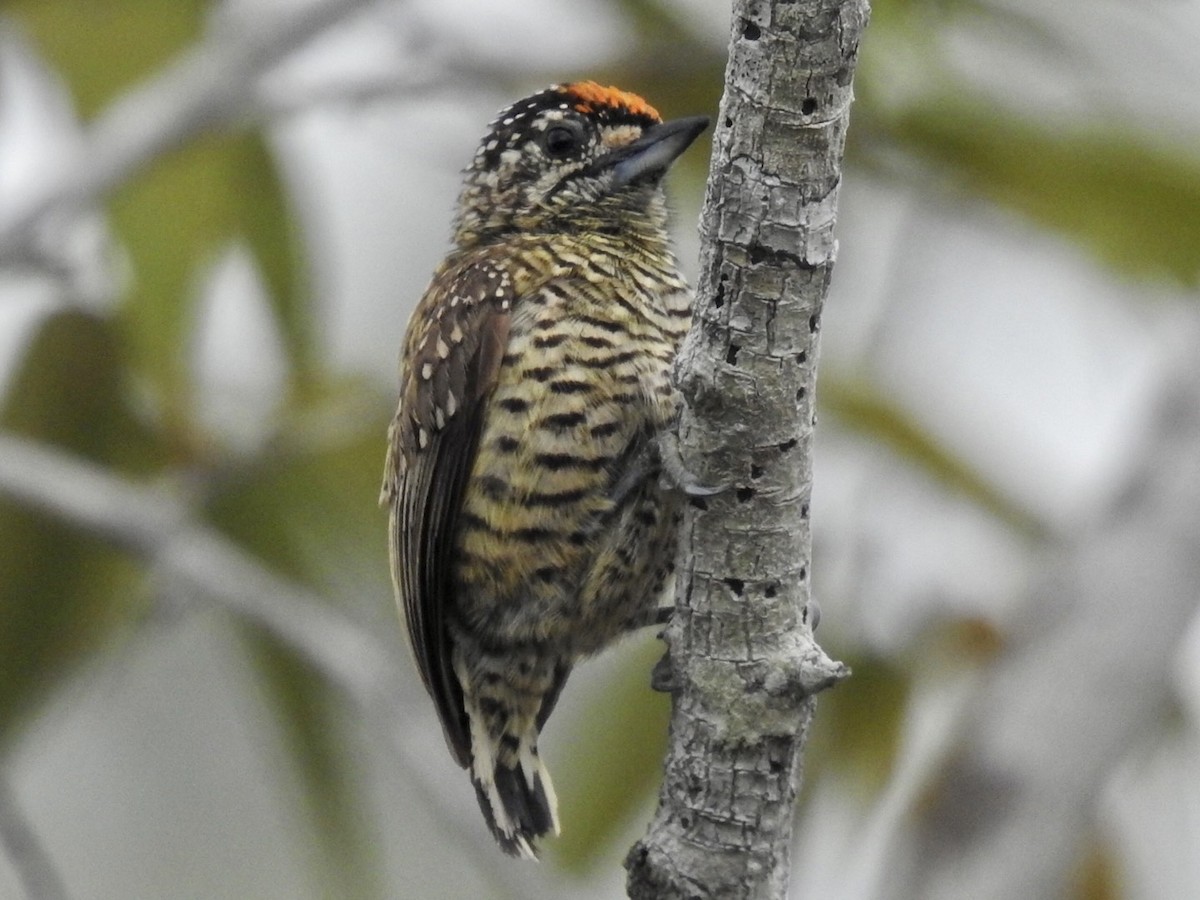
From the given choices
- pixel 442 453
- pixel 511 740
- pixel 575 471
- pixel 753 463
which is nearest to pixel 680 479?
pixel 753 463

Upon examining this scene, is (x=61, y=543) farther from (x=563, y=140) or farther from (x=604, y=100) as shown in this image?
(x=604, y=100)

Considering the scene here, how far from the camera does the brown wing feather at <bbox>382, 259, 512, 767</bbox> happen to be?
12.8 ft

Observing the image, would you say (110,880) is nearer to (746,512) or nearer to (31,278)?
(31,278)

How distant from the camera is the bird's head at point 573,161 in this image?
4223mm

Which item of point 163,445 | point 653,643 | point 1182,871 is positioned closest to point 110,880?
point 163,445

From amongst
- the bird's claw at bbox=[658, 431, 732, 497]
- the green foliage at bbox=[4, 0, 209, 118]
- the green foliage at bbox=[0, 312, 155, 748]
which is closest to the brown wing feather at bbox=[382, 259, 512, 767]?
the bird's claw at bbox=[658, 431, 732, 497]

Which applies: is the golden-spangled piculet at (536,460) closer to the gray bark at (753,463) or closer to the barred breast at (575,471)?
the barred breast at (575,471)

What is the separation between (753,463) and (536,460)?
0.95 m

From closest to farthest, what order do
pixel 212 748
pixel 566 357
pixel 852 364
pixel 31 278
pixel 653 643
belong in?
1. pixel 566 357
2. pixel 31 278
3. pixel 653 643
4. pixel 852 364
5. pixel 212 748

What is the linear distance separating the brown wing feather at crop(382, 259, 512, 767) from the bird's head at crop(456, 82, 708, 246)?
30 cm

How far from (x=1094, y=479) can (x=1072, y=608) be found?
2501 millimetres

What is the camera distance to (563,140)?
4359 millimetres

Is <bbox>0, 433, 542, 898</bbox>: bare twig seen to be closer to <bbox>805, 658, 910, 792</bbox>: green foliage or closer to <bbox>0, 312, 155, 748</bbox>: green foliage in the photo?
<bbox>0, 312, 155, 748</bbox>: green foliage

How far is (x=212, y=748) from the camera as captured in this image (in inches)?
365
